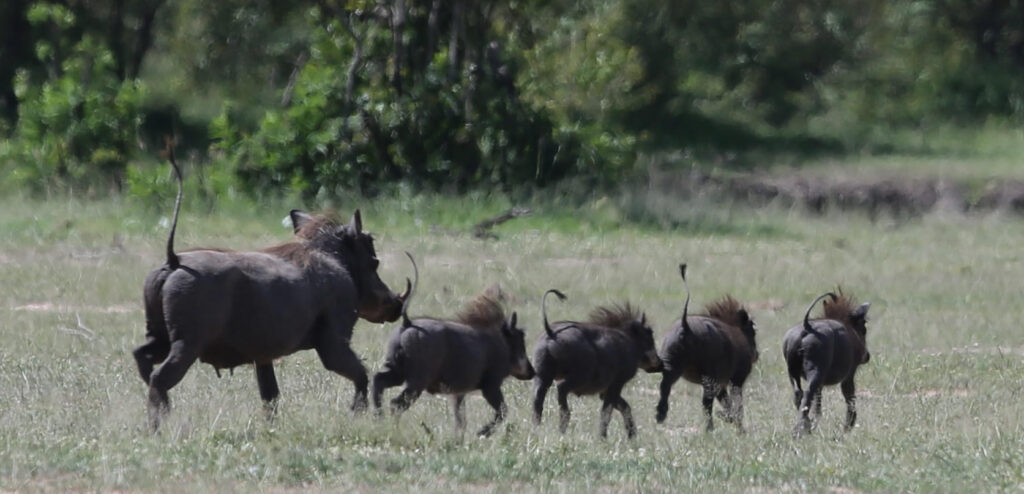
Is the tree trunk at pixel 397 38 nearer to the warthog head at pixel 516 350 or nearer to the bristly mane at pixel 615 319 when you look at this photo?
the bristly mane at pixel 615 319

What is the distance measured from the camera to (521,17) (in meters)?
23.9

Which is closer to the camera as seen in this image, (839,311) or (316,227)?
(316,227)

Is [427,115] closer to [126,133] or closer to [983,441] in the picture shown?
[126,133]

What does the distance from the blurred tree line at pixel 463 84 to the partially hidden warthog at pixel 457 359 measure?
1137 centimetres

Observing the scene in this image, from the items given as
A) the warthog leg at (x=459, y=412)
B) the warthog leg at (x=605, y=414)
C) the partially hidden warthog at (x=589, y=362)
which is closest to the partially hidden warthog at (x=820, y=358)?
the partially hidden warthog at (x=589, y=362)

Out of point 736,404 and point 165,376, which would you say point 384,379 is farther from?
point 736,404

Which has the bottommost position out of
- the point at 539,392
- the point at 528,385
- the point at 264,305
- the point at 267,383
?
the point at 528,385

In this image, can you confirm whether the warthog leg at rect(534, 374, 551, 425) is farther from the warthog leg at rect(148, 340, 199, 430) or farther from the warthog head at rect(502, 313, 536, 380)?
the warthog leg at rect(148, 340, 199, 430)

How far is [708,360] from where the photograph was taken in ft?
33.2

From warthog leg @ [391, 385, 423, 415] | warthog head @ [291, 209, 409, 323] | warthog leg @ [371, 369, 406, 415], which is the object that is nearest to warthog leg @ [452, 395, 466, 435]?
warthog leg @ [391, 385, 423, 415]

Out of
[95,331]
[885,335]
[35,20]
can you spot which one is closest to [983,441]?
[885,335]

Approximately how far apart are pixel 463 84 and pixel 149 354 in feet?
45.6

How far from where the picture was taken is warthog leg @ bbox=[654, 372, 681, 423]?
9.80 meters

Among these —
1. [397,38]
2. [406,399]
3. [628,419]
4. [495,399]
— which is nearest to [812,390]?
[628,419]
